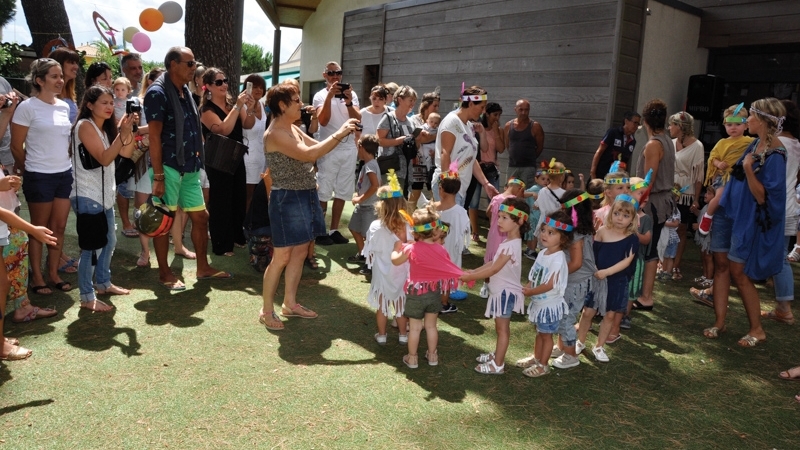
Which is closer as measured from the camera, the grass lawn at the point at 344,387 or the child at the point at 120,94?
the grass lawn at the point at 344,387

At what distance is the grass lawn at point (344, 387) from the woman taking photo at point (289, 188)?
426mm

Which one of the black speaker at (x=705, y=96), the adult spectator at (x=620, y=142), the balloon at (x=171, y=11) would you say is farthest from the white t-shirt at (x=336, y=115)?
the balloon at (x=171, y=11)

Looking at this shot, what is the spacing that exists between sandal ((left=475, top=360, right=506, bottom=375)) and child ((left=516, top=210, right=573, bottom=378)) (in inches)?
6.7

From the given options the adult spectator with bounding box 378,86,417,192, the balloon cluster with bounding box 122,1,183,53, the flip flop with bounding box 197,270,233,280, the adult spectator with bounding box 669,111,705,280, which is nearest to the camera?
the flip flop with bounding box 197,270,233,280

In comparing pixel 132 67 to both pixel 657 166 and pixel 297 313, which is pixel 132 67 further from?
pixel 657 166

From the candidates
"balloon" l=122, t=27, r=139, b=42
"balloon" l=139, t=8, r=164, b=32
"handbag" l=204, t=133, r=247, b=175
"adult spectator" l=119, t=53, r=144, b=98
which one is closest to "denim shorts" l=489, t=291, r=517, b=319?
"handbag" l=204, t=133, r=247, b=175

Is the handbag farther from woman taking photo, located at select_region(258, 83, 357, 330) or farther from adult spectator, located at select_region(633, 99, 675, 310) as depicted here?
adult spectator, located at select_region(633, 99, 675, 310)

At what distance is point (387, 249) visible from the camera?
13.6 ft

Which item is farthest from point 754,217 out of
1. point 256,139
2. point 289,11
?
point 289,11

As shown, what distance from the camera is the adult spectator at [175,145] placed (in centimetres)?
476

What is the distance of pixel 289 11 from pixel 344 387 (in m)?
16.3

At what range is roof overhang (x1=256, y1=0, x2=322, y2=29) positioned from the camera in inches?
669

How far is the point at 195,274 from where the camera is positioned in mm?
5668

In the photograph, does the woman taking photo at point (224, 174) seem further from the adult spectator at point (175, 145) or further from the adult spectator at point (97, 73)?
the adult spectator at point (97, 73)
